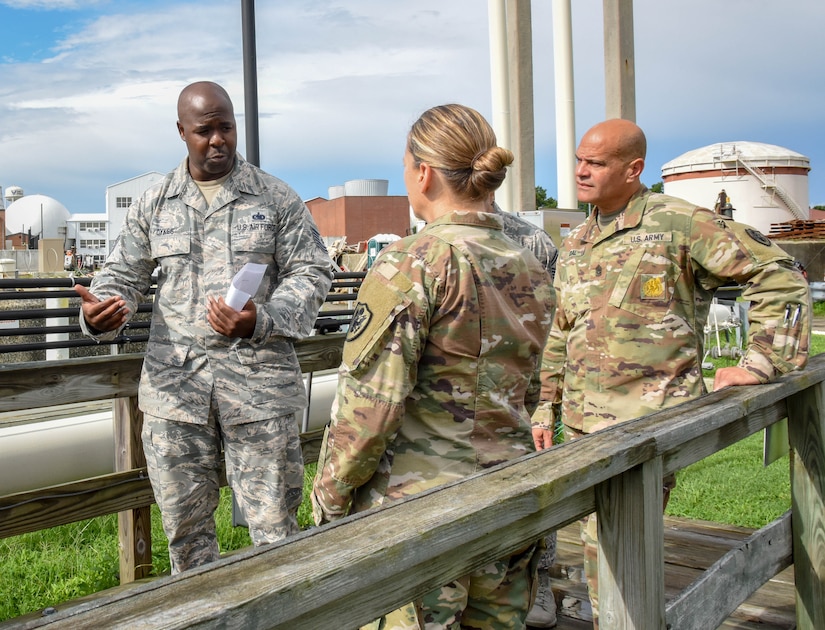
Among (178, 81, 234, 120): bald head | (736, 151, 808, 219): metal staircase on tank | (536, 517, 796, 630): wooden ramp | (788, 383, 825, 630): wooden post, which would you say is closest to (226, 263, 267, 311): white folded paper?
(178, 81, 234, 120): bald head

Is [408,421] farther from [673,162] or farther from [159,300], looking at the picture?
[673,162]

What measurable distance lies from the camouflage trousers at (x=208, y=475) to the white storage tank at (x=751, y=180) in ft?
104

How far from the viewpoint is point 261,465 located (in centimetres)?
302

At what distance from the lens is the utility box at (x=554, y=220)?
9227 millimetres

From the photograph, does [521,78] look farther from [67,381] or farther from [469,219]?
[469,219]

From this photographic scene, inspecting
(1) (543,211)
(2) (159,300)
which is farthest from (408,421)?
(1) (543,211)

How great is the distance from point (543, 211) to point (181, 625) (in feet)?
28.2

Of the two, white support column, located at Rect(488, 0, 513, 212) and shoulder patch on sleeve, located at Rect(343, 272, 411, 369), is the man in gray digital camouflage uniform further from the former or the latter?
white support column, located at Rect(488, 0, 513, 212)

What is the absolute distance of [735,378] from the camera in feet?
8.87

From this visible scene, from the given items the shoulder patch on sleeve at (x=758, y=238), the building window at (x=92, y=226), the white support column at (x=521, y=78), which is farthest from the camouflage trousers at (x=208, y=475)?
the building window at (x=92, y=226)

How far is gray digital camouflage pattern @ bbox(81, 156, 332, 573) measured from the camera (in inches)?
118

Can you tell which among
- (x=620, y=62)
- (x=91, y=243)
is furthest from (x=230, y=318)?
(x=91, y=243)

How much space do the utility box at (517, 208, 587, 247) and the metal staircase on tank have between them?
26000mm

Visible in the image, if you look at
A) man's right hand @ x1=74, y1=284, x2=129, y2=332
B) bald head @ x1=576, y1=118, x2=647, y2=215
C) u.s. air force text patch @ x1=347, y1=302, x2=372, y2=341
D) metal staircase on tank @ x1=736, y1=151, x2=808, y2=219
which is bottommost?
u.s. air force text patch @ x1=347, y1=302, x2=372, y2=341
